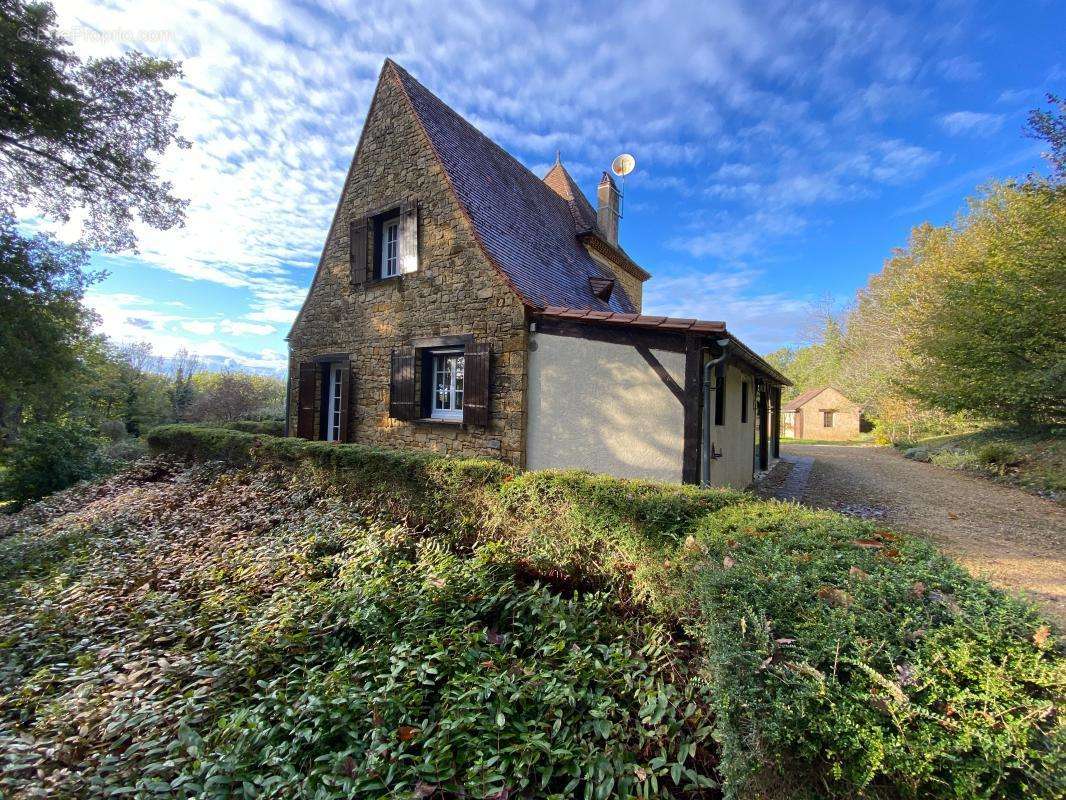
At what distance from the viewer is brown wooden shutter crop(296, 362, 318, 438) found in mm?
9633

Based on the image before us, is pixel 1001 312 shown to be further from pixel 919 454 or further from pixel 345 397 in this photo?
pixel 345 397

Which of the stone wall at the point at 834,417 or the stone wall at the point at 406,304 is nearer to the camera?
the stone wall at the point at 406,304

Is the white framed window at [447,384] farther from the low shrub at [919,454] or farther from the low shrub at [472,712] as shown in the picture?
the low shrub at [919,454]

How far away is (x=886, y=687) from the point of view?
135 cm

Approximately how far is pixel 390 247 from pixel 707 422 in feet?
23.8

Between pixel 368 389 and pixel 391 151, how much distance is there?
4.91 meters

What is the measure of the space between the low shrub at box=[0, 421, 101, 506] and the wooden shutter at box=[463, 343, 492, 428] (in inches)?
402

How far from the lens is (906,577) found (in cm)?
185

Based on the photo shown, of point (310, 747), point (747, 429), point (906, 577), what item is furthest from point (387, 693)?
point (747, 429)

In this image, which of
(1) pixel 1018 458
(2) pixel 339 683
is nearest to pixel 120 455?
(2) pixel 339 683

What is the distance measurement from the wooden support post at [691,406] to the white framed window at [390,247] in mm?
6297

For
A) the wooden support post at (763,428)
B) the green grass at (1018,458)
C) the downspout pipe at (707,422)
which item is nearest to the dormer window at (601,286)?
the downspout pipe at (707,422)

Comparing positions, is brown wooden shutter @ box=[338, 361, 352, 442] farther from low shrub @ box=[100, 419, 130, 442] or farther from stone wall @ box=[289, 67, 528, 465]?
low shrub @ box=[100, 419, 130, 442]

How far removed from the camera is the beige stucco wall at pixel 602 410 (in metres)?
5.56
